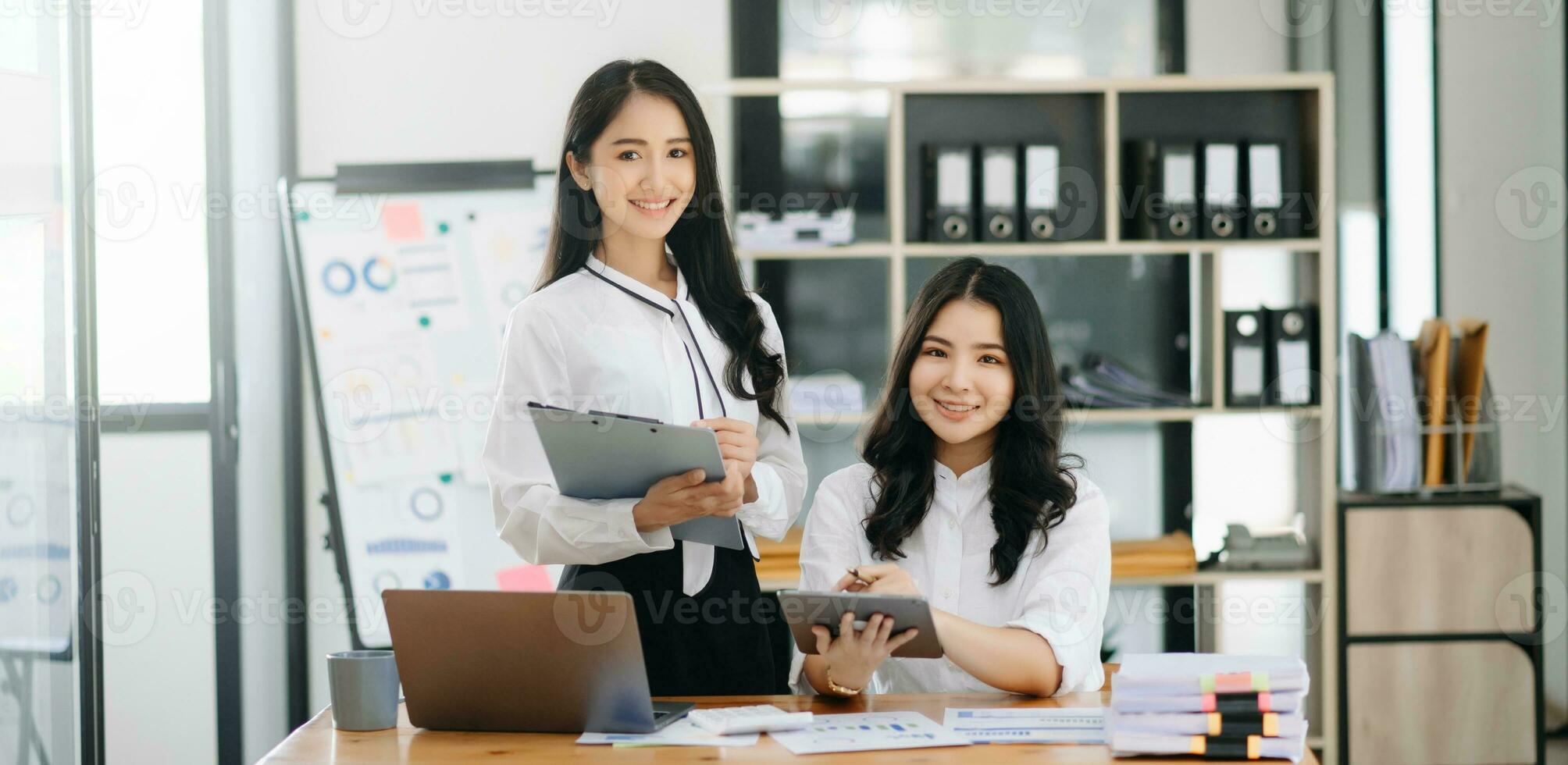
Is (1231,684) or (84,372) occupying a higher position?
(84,372)

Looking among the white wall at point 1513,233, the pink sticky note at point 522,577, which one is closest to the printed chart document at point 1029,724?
the pink sticky note at point 522,577

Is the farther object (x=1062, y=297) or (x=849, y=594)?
(x=1062, y=297)

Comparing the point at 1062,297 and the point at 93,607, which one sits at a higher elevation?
the point at 1062,297

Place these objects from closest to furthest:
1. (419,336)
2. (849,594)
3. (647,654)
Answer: (849,594)
(647,654)
(419,336)

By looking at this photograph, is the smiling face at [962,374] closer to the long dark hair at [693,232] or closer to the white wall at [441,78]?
the long dark hair at [693,232]

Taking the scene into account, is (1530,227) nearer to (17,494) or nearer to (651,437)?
(651,437)

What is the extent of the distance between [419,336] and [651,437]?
6.55 ft

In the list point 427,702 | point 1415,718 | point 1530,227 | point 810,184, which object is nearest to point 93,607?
point 427,702

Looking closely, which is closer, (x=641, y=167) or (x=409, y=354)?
(x=641, y=167)

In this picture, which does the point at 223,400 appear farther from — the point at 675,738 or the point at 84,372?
the point at 675,738

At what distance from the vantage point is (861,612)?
1.49 metres

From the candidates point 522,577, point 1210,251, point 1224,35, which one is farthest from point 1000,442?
point 1224,35

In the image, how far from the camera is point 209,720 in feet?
10.6

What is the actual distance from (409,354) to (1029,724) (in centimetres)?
233
